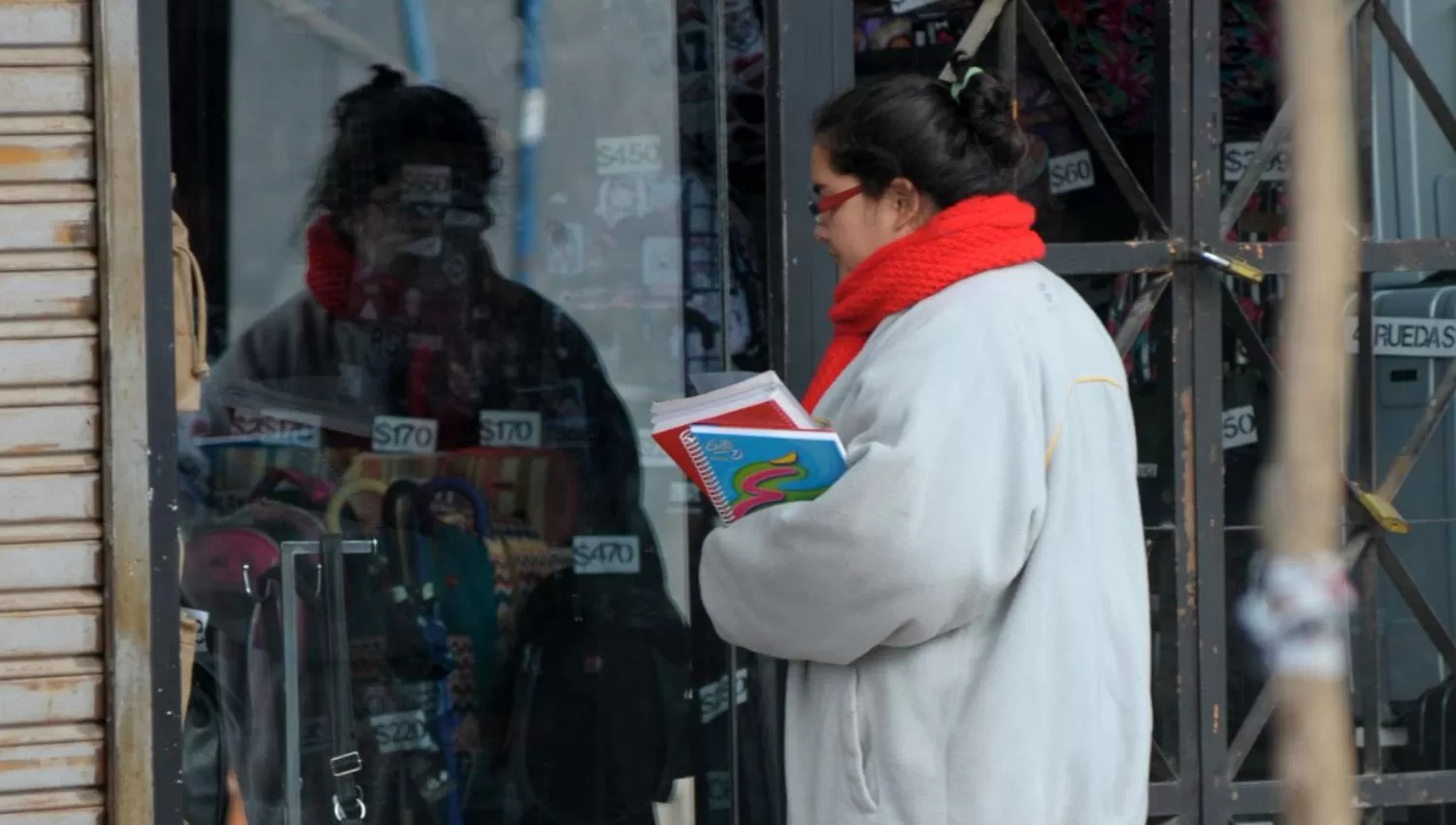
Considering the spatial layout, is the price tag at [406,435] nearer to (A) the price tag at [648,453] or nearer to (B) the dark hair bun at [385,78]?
(A) the price tag at [648,453]

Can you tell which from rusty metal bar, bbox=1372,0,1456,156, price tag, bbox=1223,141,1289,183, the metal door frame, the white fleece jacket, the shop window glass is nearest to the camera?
the white fleece jacket

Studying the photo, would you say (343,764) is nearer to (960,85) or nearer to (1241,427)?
(960,85)

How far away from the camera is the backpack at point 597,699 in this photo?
11.2 ft

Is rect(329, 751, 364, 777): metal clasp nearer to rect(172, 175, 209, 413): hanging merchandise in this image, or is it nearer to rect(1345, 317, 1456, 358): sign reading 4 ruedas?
rect(172, 175, 209, 413): hanging merchandise

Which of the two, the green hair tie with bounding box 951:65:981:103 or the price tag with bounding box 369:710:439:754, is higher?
the green hair tie with bounding box 951:65:981:103

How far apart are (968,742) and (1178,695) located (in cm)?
116

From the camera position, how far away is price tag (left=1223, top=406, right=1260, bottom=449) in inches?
148

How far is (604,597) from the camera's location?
344 cm

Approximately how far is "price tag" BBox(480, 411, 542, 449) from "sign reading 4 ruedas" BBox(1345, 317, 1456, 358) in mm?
1705

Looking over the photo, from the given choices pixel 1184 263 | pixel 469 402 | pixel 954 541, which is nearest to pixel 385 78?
pixel 469 402

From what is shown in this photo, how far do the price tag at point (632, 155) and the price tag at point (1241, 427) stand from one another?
1.31m

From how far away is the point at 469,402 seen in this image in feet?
11.1

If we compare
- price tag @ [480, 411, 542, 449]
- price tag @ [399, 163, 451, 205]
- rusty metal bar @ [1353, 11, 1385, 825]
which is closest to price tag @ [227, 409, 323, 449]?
price tag @ [480, 411, 542, 449]

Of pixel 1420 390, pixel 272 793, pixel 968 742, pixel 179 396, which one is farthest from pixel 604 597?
pixel 1420 390
